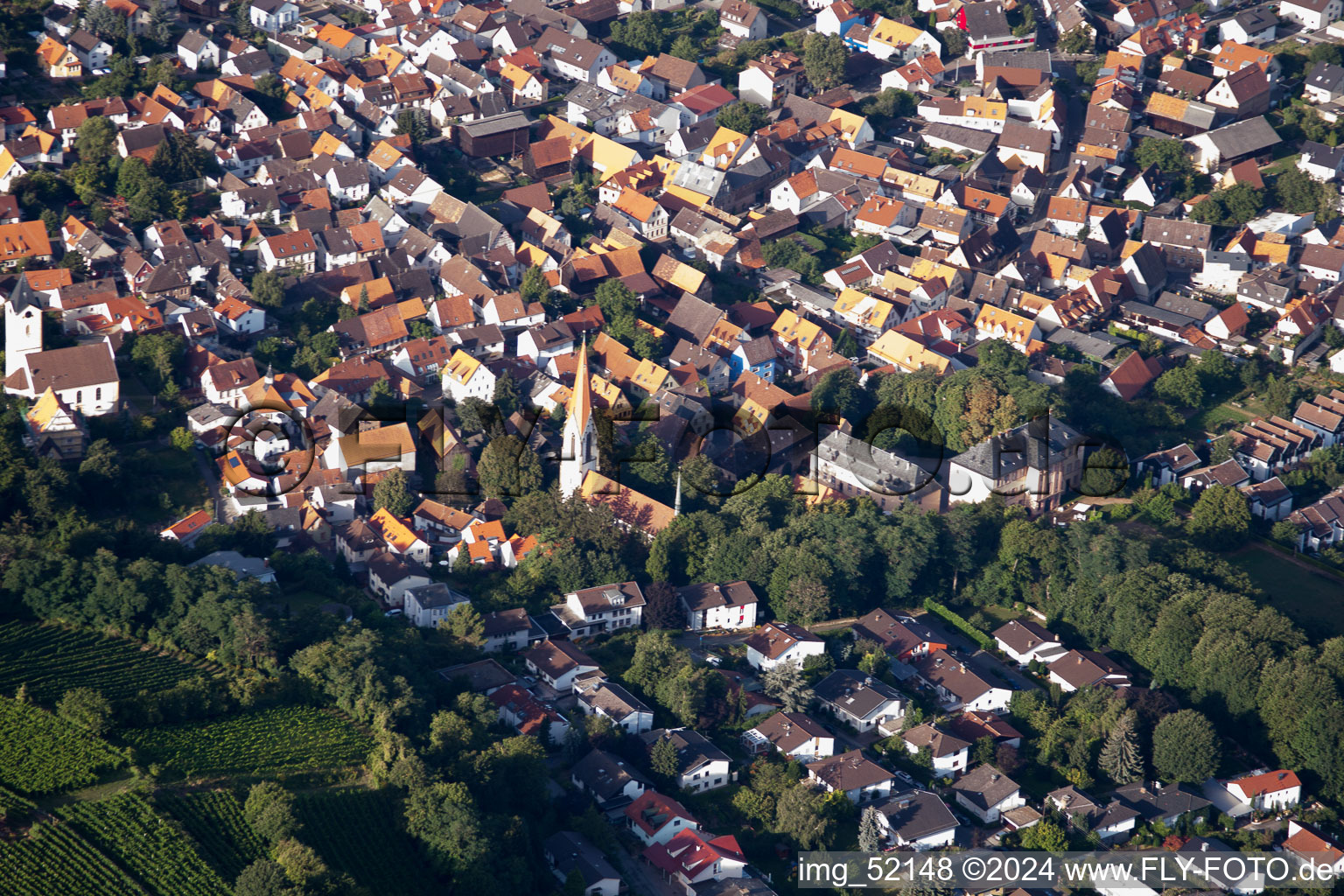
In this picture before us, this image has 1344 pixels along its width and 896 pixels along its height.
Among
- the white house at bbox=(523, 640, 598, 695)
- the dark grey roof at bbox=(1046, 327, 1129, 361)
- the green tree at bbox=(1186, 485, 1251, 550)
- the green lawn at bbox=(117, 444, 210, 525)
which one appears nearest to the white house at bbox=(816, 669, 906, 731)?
the white house at bbox=(523, 640, 598, 695)

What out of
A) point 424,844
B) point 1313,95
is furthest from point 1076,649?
point 1313,95

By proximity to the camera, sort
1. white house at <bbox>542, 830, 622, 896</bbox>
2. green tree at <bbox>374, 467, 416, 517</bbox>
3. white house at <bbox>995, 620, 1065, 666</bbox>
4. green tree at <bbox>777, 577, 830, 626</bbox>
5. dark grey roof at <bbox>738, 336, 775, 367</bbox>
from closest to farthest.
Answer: white house at <bbox>542, 830, 622, 896</bbox> < white house at <bbox>995, 620, 1065, 666</bbox> < green tree at <bbox>777, 577, 830, 626</bbox> < green tree at <bbox>374, 467, 416, 517</bbox> < dark grey roof at <bbox>738, 336, 775, 367</bbox>

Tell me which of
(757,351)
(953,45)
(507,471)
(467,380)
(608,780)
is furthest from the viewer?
(953,45)

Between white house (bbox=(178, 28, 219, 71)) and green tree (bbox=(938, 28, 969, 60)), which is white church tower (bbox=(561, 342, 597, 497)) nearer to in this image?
white house (bbox=(178, 28, 219, 71))

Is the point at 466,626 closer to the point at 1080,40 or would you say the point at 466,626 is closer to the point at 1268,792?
the point at 1268,792

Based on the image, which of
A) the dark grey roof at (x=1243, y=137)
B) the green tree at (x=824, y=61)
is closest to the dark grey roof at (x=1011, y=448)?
the dark grey roof at (x=1243, y=137)

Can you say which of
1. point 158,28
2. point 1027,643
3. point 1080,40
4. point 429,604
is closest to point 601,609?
point 429,604
